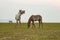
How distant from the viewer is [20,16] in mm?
23609

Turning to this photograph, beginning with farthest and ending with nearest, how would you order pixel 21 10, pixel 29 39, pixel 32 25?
pixel 21 10 < pixel 32 25 < pixel 29 39

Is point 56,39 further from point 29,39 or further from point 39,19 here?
point 39,19

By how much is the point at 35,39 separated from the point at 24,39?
50 cm

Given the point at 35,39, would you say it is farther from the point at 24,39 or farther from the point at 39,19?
the point at 39,19

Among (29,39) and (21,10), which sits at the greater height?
(21,10)

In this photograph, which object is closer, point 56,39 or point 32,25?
point 56,39

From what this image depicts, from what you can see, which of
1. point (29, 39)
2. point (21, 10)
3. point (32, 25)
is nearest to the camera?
point (29, 39)

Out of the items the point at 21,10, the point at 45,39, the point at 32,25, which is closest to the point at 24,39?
the point at 45,39

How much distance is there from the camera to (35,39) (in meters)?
11.8

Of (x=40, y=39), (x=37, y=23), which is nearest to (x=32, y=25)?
(x=37, y=23)

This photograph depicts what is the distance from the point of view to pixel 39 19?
23.0m

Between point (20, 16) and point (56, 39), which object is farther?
point (20, 16)

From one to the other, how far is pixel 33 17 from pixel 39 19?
0.63 m

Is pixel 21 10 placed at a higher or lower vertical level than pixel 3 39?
higher
